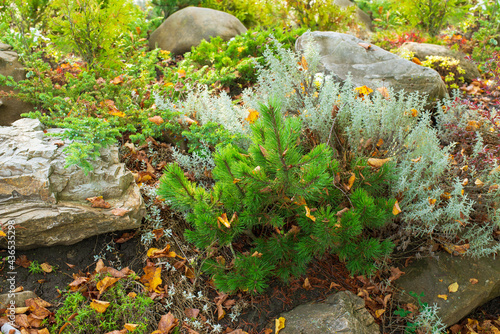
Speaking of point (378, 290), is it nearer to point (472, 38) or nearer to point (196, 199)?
point (196, 199)

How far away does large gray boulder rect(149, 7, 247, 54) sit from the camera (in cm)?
560

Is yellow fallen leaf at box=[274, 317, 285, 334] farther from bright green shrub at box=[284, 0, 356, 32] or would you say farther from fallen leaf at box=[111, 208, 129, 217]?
bright green shrub at box=[284, 0, 356, 32]

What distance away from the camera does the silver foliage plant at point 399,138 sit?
2.45 m

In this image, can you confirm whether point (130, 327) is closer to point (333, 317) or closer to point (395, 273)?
point (333, 317)

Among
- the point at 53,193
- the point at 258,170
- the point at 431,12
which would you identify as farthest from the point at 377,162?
the point at 431,12

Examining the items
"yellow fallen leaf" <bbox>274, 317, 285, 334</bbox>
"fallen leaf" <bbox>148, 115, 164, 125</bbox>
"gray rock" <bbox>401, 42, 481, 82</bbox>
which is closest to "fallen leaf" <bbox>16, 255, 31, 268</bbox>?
"fallen leaf" <bbox>148, 115, 164, 125</bbox>

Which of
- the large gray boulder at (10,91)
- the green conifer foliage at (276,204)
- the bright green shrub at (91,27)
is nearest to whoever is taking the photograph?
the green conifer foliage at (276,204)

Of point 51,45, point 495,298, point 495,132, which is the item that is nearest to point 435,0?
point 495,132

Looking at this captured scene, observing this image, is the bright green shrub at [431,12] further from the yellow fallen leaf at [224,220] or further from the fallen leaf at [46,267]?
the fallen leaf at [46,267]

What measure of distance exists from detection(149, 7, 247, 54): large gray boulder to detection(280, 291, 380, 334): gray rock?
4550 mm

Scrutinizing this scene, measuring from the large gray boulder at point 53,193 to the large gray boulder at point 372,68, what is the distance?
2518 millimetres

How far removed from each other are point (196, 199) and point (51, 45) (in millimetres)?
3436

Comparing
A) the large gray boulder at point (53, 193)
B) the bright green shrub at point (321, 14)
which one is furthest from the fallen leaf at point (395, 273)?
the bright green shrub at point (321, 14)

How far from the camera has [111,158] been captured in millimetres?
2531
